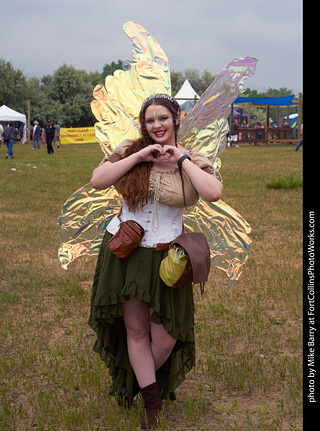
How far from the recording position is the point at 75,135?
42625 millimetres

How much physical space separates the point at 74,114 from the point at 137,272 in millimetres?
Answer: 64770

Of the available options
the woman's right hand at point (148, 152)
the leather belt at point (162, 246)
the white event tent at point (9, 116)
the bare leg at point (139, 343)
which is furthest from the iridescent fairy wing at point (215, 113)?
the white event tent at point (9, 116)

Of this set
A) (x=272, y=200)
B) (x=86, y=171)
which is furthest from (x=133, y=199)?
(x=86, y=171)

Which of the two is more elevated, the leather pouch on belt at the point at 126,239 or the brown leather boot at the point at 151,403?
the leather pouch on belt at the point at 126,239

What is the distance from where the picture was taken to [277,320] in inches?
217

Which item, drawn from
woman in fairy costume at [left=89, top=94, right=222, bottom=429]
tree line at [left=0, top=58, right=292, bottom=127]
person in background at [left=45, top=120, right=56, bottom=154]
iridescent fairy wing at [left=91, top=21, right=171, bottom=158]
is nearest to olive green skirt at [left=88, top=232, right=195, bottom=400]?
woman in fairy costume at [left=89, top=94, right=222, bottom=429]

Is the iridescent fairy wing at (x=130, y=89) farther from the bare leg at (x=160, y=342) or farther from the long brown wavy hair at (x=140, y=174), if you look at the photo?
the bare leg at (x=160, y=342)

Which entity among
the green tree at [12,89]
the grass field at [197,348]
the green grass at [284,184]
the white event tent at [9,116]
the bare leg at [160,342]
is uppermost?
the green tree at [12,89]

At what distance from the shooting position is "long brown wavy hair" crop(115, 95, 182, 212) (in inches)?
138

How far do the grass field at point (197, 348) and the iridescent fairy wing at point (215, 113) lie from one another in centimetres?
159

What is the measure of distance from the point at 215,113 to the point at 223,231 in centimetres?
80

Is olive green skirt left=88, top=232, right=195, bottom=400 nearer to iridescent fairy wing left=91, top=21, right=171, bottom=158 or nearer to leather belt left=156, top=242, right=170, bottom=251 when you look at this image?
leather belt left=156, top=242, right=170, bottom=251

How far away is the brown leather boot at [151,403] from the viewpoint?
12.0 feet

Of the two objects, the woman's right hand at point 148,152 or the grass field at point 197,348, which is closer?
the woman's right hand at point 148,152
